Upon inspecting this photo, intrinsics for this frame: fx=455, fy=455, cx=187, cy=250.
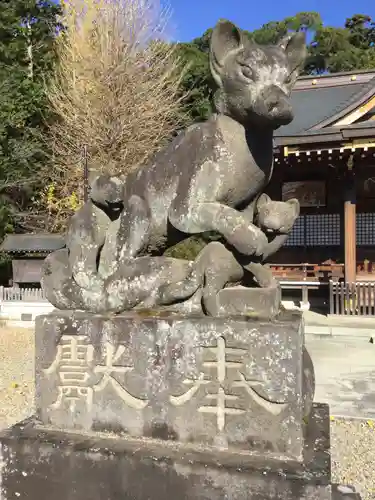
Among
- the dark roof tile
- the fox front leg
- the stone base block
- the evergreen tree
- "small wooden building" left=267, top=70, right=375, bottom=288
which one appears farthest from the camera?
the evergreen tree

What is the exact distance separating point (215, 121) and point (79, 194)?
1247 centimetres

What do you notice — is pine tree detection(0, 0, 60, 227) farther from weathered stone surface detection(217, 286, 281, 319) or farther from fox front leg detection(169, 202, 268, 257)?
weathered stone surface detection(217, 286, 281, 319)

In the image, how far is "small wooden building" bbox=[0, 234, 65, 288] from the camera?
11.3 m

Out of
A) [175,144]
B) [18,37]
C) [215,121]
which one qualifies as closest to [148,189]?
[175,144]

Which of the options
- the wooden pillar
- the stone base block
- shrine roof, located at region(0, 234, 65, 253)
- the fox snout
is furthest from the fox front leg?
shrine roof, located at region(0, 234, 65, 253)

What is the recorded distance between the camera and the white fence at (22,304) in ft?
35.7

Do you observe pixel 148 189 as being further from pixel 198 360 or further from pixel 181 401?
pixel 181 401

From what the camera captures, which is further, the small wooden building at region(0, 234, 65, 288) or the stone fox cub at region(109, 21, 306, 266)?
the small wooden building at region(0, 234, 65, 288)

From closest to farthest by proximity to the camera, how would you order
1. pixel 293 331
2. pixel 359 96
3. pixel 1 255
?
pixel 293 331, pixel 359 96, pixel 1 255

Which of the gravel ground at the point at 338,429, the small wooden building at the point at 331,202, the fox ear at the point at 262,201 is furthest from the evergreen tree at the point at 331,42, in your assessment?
the fox ear at the point at 262,201

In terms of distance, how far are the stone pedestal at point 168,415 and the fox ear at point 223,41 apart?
3.81 ft

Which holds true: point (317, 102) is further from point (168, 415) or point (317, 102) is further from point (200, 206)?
point (168, 415)

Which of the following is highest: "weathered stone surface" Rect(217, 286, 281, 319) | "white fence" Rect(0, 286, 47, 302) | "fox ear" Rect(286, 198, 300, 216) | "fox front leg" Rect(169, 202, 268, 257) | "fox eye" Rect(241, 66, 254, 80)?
"fox eye" Rect(241, 66, 254, 80)

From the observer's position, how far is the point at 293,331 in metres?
1.83
